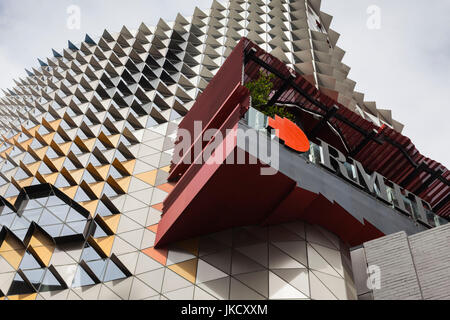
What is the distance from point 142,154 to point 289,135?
8.60m

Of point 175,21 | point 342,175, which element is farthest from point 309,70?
point 342,175

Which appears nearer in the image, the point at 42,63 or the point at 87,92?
the point at 87,92

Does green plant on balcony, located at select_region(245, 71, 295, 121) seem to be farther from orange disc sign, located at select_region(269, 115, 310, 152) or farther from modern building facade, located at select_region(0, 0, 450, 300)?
orange disc sign, located at select_region(269, 115, 310, 152)

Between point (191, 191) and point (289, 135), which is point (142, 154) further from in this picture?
point (289, 135)

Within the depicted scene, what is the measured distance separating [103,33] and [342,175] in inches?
879

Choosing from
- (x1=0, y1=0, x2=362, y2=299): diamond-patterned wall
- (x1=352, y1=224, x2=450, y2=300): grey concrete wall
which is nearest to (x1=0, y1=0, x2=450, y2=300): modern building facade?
(x1=0, y1=0, x2=362, y2=299): diamond-patterned wall

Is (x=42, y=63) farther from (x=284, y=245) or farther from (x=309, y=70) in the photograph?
(x=284, y=245)

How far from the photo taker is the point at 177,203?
16594 mm

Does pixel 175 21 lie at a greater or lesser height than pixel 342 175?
greater

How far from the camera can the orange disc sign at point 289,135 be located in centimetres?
1574

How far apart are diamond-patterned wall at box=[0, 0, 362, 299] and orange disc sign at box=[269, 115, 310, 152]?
2.66 metres

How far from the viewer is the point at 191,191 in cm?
1557

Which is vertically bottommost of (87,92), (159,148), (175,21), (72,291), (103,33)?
(72,291)

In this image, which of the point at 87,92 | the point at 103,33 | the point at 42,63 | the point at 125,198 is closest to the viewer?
the point at 125,198
